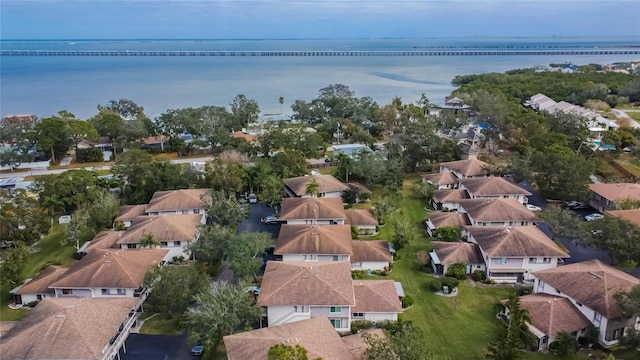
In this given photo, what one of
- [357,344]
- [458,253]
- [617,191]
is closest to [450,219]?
[458,253]

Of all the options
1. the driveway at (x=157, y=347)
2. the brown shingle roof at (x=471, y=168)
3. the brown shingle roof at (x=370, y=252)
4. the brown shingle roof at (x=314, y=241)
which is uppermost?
the brown shingle roof at (x=471, y=168)

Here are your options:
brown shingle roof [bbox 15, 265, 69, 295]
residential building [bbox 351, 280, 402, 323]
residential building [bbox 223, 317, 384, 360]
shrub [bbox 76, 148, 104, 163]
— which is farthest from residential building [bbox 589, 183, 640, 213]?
shrub [bbox 76, 148, 104, 163]

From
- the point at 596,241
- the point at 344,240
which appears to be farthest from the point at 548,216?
the point at 344,240

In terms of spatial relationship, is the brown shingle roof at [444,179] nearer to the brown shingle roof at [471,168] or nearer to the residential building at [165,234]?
the brown shingle roof at [471,168]

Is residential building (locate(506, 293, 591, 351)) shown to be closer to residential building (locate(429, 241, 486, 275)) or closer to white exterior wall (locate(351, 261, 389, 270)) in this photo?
residential building (locate(429, 241, 486, 275))

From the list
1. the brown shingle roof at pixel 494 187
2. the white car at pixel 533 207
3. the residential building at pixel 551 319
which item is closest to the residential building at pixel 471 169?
the brown shingle roof at pixel 494 187

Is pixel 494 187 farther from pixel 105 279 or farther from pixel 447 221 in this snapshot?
pixel 105 279
